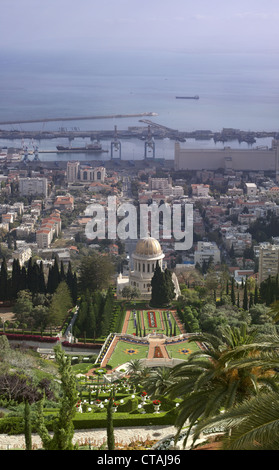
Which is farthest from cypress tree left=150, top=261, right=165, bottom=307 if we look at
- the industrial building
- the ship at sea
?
the ship at sea

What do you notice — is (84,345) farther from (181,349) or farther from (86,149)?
(86,149)

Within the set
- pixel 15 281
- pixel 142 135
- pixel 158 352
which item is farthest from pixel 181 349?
pixel 142 135

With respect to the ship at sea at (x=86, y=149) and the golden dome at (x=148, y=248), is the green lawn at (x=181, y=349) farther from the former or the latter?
the ship at sea at (x=86, y=149)

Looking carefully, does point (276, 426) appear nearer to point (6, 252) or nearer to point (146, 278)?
point (146, 278)

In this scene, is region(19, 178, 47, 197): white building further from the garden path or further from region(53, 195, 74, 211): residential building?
the garden path

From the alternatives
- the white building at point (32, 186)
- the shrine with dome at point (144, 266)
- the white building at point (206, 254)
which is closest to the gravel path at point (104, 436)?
the shrine with dome at point (144, 266)
